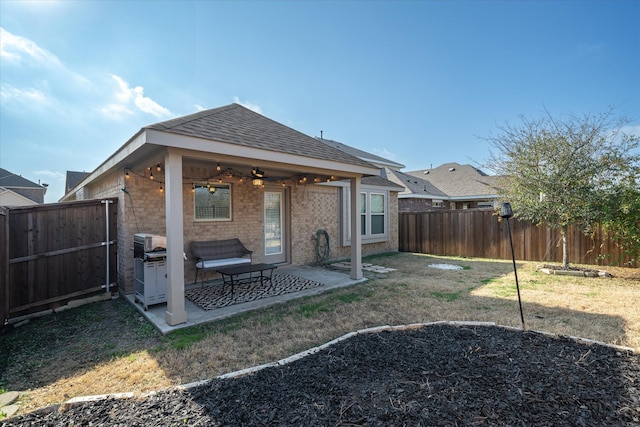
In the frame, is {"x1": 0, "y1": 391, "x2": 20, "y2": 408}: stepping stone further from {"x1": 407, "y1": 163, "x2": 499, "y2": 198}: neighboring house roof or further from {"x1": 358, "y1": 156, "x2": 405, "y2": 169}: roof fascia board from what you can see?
{"x1": 407, "y1": 163, "x2": 499, "y2": 198}: neighboring house roof

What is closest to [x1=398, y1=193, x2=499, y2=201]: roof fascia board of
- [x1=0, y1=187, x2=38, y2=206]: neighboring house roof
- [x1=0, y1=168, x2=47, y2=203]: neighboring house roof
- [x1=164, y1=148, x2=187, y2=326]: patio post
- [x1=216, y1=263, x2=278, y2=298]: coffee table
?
[x1=216, y1=263, x2=278, y2=298]: coffee table

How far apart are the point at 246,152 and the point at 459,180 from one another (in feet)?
66.5

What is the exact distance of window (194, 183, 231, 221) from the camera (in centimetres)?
685

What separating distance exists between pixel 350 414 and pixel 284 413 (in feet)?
1.66

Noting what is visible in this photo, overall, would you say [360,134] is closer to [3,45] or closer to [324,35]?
[324,35]

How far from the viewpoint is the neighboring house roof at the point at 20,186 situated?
2619 cm

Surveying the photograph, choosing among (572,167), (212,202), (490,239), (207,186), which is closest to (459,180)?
(490,239)

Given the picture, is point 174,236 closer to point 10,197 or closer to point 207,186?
point 207,186

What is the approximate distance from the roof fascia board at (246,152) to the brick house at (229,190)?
0.05ft

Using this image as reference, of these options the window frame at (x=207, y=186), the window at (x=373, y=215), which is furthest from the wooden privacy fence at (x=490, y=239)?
the window frame at (x=207, y=186)

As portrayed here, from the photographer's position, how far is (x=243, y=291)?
5.99 m

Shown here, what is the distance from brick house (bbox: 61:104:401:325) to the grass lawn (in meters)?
0.85

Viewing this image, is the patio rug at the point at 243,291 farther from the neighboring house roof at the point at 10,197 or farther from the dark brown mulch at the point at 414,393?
the neighboring house roof at the point at 10,197

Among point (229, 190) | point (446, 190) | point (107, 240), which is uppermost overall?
point (446, 190)
